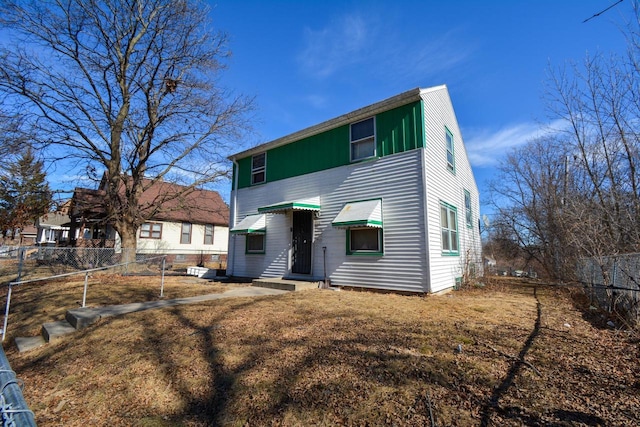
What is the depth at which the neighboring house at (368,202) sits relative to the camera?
8.53 metres

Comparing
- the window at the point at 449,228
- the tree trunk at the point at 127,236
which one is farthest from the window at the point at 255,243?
the tree trunk at the point at 127,236

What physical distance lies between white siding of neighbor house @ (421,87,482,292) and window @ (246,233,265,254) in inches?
261

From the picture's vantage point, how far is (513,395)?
2764 millimetres

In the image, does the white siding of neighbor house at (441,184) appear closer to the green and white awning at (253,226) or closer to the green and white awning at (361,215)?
the green and white awning at (361,215)

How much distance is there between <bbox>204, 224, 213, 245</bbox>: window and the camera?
26.3 m

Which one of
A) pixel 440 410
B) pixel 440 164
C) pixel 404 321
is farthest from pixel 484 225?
pixel 440 410

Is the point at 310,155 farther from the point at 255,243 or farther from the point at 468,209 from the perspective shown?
the point at 468,209

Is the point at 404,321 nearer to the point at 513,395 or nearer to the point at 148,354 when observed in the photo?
the point at 513,395

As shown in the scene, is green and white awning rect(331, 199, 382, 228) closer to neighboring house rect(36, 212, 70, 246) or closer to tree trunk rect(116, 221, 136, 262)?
tree trunk rect(116, 221, 136, 262)

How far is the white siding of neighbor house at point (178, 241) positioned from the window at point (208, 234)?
277mm

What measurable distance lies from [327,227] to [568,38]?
7.68 meters

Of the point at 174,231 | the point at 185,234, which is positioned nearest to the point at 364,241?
the point at 174,231

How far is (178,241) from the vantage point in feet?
79.8

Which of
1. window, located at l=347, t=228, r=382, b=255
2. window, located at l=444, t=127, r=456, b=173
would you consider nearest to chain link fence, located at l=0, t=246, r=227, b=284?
window, located at l=347, t=228, r=382, b=255
